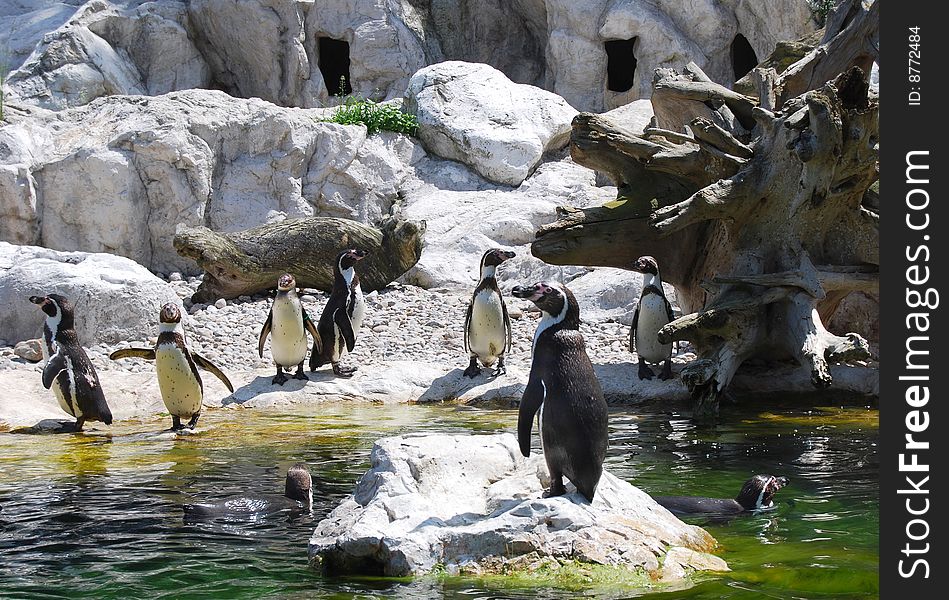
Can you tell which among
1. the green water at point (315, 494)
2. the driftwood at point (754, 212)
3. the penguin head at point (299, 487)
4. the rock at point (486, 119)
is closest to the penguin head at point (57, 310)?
the green water at point (315, 494)

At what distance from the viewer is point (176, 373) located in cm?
811

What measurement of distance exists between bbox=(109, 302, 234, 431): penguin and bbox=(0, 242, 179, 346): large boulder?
262 centimetres

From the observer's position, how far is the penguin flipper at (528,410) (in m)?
4.52

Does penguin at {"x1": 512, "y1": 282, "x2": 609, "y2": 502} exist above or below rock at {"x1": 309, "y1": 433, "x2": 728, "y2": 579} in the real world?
above

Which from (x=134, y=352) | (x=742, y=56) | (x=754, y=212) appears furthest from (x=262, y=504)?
(x=742, y=56)

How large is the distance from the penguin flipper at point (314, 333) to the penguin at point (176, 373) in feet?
5.56

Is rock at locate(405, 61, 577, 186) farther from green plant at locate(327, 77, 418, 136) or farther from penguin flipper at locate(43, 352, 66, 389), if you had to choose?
penguin flipper at locate(43, 352, 66, 389)

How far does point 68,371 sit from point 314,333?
2.52 m

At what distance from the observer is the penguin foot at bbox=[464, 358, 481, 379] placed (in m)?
9.90

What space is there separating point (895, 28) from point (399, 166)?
42.4 ft

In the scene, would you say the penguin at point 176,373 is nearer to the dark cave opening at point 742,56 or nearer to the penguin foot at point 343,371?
the penguin foot at point 343,371

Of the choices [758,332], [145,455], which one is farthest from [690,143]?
[145,455]

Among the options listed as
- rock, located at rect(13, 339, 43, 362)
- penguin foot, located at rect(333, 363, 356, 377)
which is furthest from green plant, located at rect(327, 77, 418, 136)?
rock, located at rect(13, 339, 43, 362)

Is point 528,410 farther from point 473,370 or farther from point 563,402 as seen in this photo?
point 473,370
